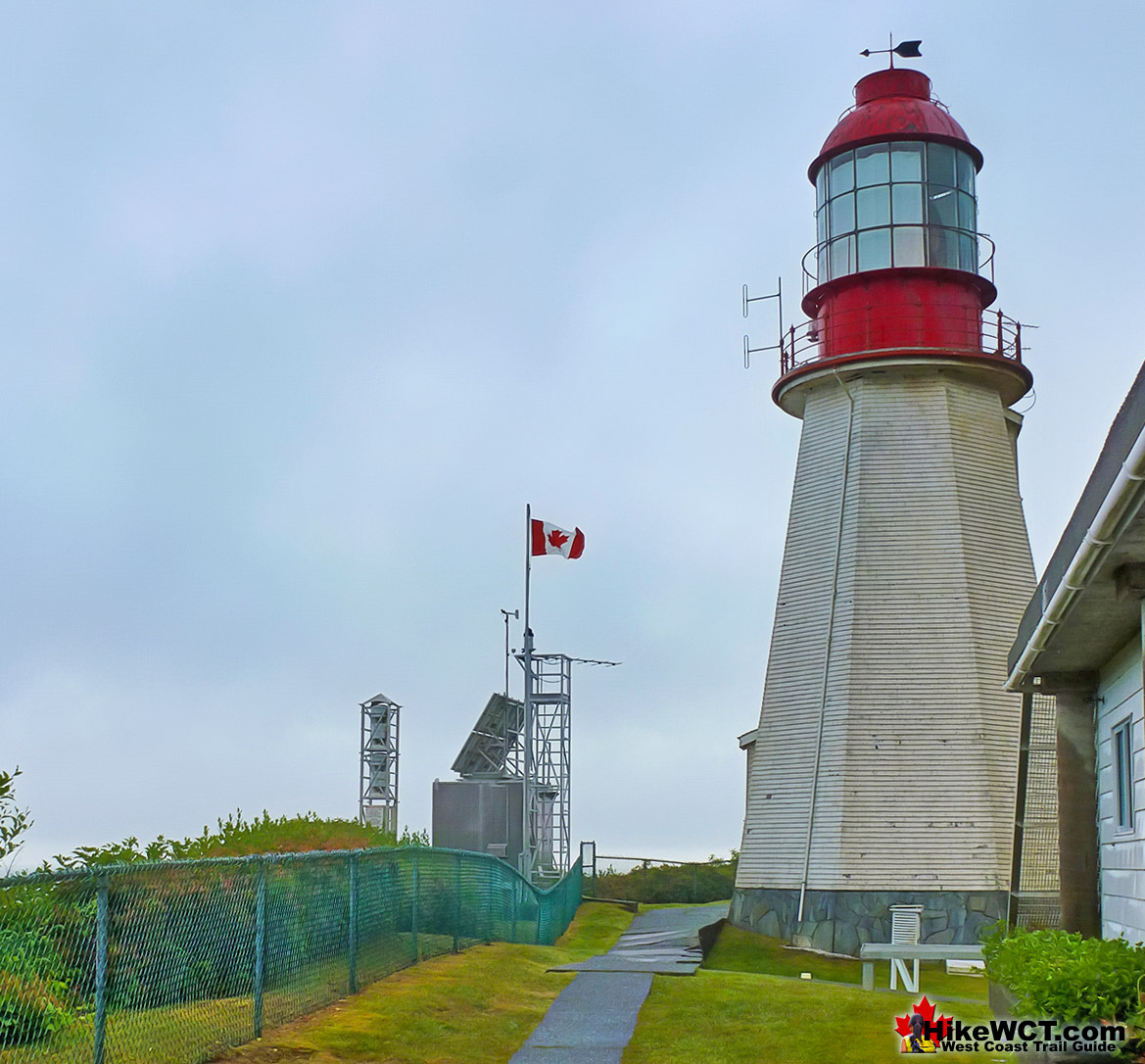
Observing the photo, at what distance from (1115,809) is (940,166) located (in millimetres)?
16454

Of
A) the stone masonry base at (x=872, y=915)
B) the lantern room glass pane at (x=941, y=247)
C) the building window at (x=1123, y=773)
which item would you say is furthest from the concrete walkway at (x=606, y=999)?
the lantern room glass pane at (x=941, y=247)

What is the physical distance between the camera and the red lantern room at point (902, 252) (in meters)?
25.4

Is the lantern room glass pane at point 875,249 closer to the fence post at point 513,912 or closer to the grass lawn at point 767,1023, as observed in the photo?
the fence post at point 513,912

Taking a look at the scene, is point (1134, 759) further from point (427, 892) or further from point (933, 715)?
point (933, 715)

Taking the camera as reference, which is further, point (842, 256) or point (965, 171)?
point (965, 171)

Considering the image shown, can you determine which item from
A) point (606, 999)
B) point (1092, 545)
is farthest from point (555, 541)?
point (1092, 545)

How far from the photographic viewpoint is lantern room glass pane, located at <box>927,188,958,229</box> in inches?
1012

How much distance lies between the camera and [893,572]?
24.4 meters

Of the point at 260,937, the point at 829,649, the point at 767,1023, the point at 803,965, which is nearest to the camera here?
the point at 260,937

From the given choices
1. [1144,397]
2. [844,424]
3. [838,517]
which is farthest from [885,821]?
[1144,397]

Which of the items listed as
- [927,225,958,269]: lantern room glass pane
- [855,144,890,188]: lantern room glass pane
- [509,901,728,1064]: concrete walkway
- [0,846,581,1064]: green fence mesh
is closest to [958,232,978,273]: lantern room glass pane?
[927,225,958,269]: lantern room glass pane

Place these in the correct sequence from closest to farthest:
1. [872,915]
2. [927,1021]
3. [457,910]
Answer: [927,1021] → [457,910] → [872,915]

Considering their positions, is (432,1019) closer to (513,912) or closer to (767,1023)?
(767,1023)

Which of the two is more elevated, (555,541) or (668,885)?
(555,541)
